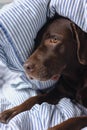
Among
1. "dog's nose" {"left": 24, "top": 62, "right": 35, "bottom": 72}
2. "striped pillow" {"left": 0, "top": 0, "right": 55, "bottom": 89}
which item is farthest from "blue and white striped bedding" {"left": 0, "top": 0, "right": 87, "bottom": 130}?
"dog's nose" {"left": 24, "top": 62, "right": 35, "bottom": 72}

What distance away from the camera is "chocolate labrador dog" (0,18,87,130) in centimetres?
140

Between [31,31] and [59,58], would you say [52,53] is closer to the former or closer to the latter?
[59,58]

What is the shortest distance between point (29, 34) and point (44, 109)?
32cm

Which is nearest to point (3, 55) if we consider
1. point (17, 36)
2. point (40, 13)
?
point (17, 36)

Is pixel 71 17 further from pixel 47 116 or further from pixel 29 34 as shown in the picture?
pixel 47 116

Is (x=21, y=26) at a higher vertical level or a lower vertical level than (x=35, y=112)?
higher

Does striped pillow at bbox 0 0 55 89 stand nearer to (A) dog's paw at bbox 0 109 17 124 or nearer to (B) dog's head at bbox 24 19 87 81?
(B) dog's head at bbox 24 19 87 81

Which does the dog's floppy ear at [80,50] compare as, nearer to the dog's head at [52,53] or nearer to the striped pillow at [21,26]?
the dog's head at [52,53]

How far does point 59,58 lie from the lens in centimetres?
143

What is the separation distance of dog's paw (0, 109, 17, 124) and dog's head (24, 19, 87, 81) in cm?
17

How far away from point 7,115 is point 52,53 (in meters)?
0.31

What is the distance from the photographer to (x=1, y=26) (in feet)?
4.77

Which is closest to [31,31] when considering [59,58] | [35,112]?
[59,58]

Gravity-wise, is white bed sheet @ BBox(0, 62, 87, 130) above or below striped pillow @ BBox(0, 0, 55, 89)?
below
